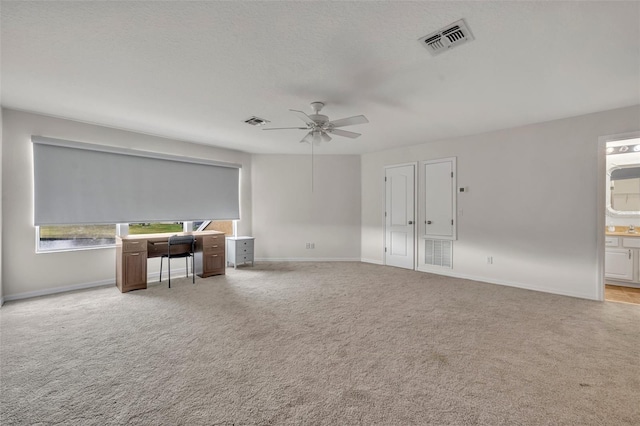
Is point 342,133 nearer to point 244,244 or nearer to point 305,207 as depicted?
point 305,207

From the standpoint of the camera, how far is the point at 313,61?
2.51 m

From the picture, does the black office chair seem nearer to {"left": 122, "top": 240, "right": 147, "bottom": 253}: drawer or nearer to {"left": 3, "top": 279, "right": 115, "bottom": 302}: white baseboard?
{"left": 122, "top": 240, "right": 147, "bottom": 253}: drawer

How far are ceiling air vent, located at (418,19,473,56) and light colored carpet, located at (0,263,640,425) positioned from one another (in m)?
2.59

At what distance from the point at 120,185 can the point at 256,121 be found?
2.59 metres

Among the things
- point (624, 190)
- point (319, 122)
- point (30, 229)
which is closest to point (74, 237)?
point (30, 229)

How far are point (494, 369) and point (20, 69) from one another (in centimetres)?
506

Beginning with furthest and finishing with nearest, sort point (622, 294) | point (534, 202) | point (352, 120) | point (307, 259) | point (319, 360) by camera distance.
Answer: point (307, 259)
point (534, 202)
point (622, 294)
point (352, 120)
point (319, 360)

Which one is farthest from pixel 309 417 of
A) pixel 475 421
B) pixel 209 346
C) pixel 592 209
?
pixel 592 209

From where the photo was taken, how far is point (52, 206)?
4.06m

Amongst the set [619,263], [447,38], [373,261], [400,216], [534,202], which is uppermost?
[447,38]

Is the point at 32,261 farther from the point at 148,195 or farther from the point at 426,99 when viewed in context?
the point at 426,99

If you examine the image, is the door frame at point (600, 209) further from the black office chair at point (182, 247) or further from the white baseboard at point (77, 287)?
the white baseboard at point (77, 287)

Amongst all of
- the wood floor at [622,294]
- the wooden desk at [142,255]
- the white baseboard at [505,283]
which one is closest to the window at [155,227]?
the wooden desk at [142,255]

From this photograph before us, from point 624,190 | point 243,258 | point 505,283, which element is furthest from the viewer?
point 243,258
